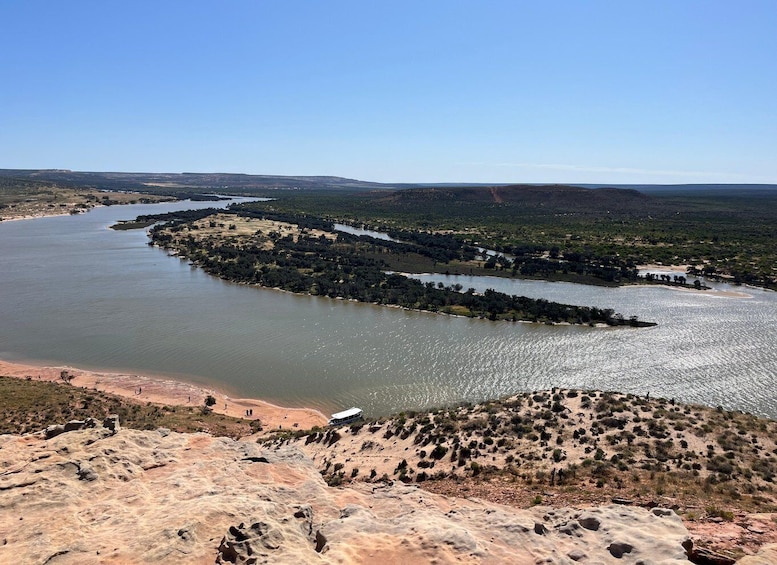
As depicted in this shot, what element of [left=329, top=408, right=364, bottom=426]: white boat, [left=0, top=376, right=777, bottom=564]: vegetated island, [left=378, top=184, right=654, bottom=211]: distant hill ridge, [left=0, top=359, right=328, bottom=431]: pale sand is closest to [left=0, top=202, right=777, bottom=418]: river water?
[left=0, top=359, right=328, bottom=431]: pale sand

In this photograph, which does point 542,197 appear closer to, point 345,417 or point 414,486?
point 345,417

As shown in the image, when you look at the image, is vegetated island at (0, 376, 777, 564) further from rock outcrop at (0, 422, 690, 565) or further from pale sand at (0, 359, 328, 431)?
pale sand at (0, 359, 328, 431)

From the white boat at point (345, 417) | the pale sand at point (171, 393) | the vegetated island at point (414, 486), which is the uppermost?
the vegetated island at point (414, 486)

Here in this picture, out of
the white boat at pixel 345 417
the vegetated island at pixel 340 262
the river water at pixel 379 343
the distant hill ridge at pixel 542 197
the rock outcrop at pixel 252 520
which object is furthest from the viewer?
the distant hill ridge at pixel 542 197

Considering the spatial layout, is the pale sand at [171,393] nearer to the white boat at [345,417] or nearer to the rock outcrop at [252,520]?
the white boat at [345,417]

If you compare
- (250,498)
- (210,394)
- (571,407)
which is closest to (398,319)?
(210,394)

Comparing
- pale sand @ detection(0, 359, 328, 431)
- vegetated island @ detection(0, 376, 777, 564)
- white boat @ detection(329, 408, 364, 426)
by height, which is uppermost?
vegetated island @ detection(0, 376, 777, 564)

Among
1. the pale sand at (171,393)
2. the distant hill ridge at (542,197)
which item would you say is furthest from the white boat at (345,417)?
the distant hill ridge at (542,197)

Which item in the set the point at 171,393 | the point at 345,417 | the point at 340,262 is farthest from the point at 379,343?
the point at 340,262
